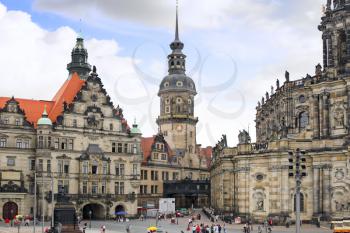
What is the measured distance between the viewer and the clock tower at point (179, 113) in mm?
126188

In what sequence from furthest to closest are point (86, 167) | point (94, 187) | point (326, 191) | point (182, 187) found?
point (182, 187) < point (94, 187) < point (86, 167) < point (326, 191)

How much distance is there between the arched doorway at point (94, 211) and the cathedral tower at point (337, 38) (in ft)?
124

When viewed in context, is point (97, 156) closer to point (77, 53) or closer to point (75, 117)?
point (75, 117)

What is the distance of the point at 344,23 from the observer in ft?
252

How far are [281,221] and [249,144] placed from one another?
11.1 meters

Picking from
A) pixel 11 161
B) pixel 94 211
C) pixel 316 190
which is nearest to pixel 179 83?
pixel 94 211

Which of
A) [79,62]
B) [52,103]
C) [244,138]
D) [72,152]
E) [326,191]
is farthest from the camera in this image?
[79,62]

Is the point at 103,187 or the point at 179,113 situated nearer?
the point at 103,187

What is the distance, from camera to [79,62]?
350ft

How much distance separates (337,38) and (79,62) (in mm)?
46391

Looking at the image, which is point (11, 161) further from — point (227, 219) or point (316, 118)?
point (316, 118)

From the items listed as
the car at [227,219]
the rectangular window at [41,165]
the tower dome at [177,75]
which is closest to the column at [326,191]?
the car at [227,219]

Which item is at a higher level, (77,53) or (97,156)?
(77,53)

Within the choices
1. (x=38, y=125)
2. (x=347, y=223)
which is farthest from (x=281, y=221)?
(x=38, y=125)
